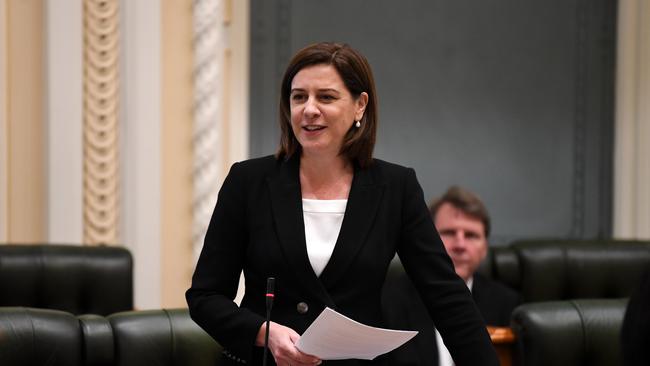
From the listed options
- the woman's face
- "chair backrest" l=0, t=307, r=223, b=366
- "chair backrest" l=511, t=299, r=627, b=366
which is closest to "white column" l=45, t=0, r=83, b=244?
"chair backrest" l=0, t=307, r=223, b=366

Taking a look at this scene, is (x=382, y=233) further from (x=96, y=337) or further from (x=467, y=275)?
(x=467, y=275)

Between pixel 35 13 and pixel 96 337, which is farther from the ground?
pixel 35 13

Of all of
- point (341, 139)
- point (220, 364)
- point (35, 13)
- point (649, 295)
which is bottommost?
point (220, 364)

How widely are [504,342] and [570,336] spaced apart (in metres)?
0.23

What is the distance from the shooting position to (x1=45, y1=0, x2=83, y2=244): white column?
203 inches

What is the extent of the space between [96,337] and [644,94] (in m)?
4.92

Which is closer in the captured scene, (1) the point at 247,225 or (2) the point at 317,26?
(1) the point at 247,225

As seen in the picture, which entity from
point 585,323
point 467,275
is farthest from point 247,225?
point 467,275

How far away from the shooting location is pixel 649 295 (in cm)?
193

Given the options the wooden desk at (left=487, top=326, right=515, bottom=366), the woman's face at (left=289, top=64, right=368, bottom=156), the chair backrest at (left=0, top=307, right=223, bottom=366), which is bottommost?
the wooden desk at (left=487, top=326, right=515, bottom=366)

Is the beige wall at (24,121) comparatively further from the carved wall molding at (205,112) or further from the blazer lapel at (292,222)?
the blazer lapel at (292,222)

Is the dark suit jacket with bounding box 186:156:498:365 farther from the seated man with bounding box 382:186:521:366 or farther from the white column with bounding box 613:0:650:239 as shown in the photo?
the white column with bounding box 613:0:650:239

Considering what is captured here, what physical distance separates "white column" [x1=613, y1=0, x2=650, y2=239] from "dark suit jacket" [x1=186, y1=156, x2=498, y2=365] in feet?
15.2

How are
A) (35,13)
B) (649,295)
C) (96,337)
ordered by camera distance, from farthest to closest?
(35,13) → (96,337) → (649,295)
